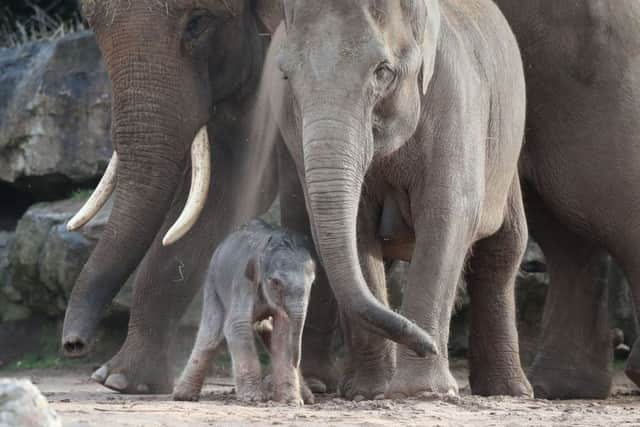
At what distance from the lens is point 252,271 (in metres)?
7.16

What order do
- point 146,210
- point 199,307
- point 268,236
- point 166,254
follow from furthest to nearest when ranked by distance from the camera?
point 199,307 → point 166,254 → point 146,210 → point 268,236

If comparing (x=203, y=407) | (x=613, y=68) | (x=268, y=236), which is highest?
(x=613, y=68)

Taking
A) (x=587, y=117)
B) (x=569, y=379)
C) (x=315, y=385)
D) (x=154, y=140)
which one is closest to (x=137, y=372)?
(x=315, y=385)

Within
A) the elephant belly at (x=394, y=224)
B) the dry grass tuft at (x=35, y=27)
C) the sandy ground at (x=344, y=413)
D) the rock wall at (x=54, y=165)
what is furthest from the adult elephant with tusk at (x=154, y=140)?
the dry grass tuft at (x=35, y=27)

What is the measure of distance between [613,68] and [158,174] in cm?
251

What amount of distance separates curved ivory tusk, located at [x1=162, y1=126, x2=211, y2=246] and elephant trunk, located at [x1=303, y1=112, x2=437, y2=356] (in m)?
1.42

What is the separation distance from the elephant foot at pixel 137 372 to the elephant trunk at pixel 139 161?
509 millimetres

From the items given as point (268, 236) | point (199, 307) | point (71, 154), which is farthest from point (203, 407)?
point (71, 154)

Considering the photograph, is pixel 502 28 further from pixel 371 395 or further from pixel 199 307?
pixel 199 307

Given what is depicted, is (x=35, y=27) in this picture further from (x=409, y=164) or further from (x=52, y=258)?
(x=409, y=164)

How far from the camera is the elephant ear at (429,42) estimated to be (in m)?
7.23

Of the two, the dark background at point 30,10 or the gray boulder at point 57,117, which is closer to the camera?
the gray boulder at point 57,117

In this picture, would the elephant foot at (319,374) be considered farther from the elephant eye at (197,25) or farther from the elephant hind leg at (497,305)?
the elephant eye at (197,25)

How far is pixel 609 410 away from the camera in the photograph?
24.4ft
